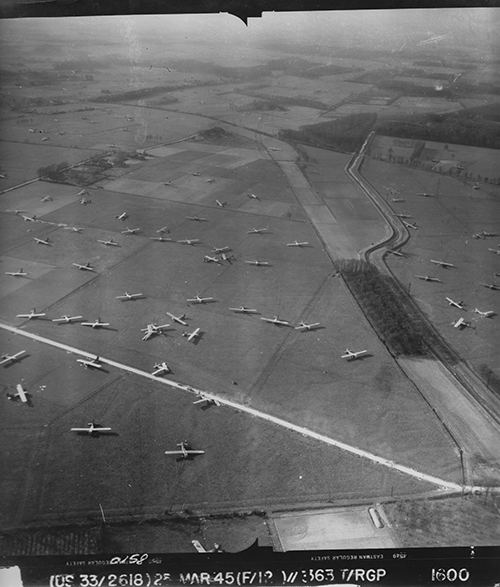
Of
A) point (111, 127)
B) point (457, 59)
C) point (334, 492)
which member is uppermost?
point (457, 59)

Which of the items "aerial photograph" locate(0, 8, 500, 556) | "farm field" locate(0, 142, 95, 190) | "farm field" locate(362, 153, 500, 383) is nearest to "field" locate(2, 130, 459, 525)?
"aerial photograph" locate(0, 8, 500, 556)

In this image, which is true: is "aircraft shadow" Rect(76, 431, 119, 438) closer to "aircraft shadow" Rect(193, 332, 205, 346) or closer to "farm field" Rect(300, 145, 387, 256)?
Result: "aircraft shadow" Rect(193, 332, 205, 346)

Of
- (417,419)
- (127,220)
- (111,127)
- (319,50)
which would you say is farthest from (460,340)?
(111,127)

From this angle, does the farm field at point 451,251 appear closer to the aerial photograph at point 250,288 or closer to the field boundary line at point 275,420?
the aerial photograph at point 250,288

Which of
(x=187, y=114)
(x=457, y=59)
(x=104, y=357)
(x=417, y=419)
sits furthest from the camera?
(x=187, y=114)

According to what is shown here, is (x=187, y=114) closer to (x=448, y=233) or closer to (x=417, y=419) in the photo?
(x=448, y=233)

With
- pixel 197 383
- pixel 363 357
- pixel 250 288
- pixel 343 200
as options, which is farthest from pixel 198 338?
pixel 343 200

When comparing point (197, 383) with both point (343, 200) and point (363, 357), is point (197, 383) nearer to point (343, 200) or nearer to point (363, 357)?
point (363, 357)
